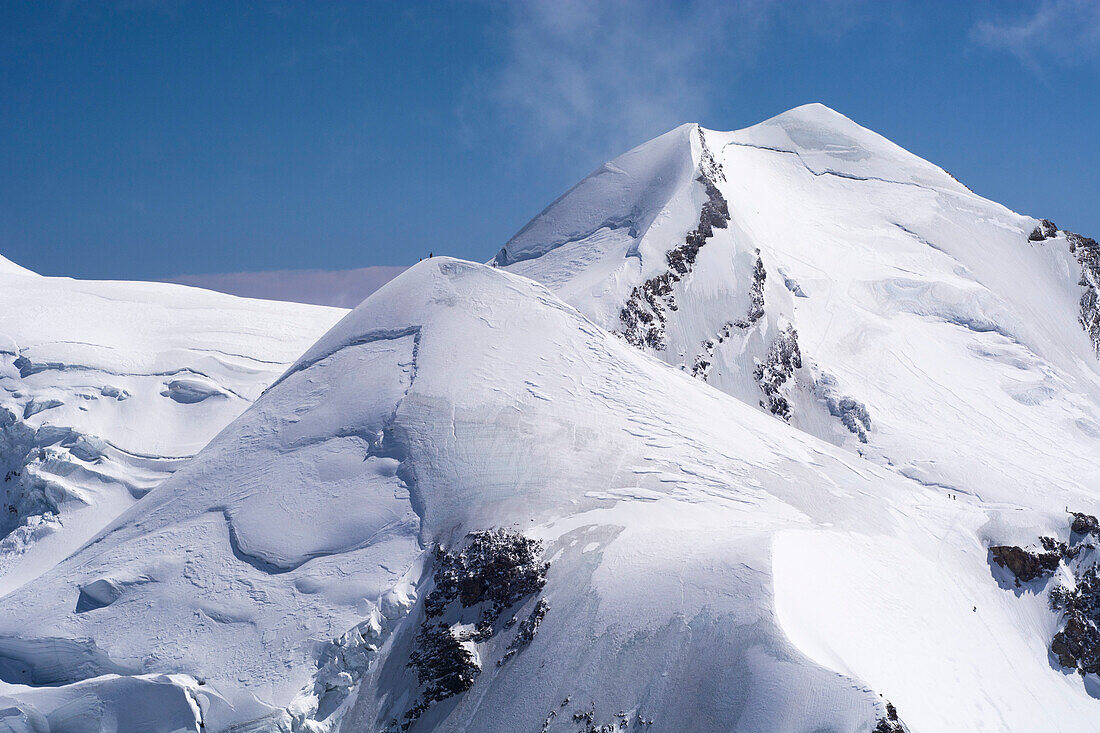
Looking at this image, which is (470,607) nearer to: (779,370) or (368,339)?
(368,339)

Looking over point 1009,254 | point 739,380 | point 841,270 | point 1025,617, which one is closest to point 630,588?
point 1025,617

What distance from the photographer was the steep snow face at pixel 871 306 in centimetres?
3625

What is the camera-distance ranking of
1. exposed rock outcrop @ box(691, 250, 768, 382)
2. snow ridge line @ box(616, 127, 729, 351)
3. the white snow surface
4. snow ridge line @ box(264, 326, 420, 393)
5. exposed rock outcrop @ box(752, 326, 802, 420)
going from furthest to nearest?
exposed rock outcrop @ box(752, 326, 802, 420)
exposed rock outcrop @ box(691, 250, 768, 382)
snow ridge line @ box(616, 127, 729, 351)
snow ridge line @ box(264, 326, 420, 393)
the white snow surface

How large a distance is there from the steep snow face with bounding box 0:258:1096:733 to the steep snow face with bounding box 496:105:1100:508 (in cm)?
761

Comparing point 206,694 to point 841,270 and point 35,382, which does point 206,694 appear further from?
point 841,270

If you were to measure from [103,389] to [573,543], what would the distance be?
23.5m

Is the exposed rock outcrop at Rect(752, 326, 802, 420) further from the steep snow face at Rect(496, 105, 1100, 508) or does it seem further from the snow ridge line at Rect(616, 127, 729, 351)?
the snow ridge line at Rect(616, 127, 729, 351)

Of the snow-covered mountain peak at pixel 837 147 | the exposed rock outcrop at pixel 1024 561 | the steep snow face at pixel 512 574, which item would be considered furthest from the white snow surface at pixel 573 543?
the snow-covered mountain peak at pixel 837 147

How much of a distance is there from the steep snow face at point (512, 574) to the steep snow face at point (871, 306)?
7.61 metres

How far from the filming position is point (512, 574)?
21.3 m

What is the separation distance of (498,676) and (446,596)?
224 centimetres

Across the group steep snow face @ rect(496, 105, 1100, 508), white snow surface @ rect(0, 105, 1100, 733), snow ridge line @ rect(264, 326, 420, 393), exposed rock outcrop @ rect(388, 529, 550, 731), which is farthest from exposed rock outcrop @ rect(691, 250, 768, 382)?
exposed rock outcrop @ rect(388, 529, 550, 731)

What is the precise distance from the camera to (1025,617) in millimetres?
24516

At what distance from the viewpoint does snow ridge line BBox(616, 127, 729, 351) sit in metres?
35.2
